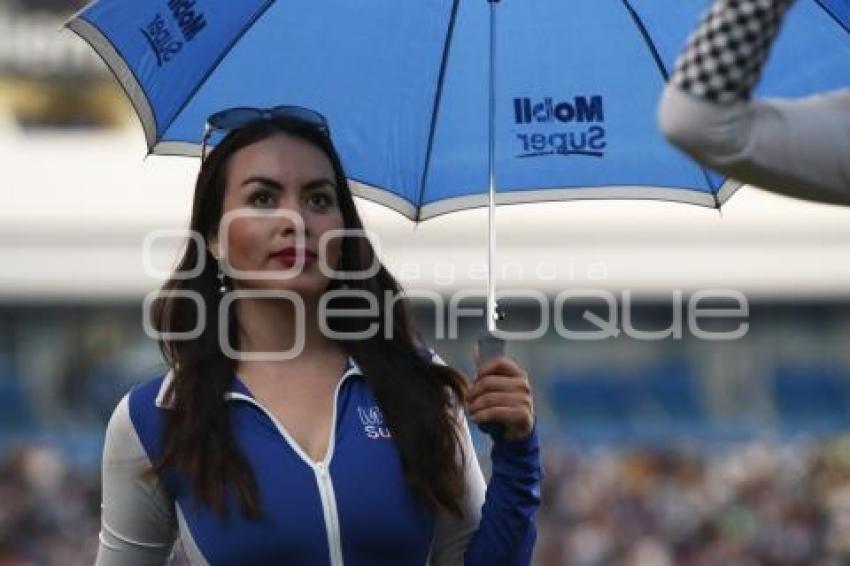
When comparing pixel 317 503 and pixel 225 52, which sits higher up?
pixel 225 52

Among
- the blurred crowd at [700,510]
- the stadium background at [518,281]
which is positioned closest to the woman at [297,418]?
the blurred crowd at [700,510]

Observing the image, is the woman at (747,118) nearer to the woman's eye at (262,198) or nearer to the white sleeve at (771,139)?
the white sleeve at (771,139)

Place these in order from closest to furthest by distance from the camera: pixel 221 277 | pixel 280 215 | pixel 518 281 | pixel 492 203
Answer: pixel 280 215
pixel 221 277
pixel 492 203
pixel 518 281

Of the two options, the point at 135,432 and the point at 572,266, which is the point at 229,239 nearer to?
the point at 135,432

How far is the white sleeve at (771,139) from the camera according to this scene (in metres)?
2.64

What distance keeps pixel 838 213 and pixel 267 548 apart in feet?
77.1

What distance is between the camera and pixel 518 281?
2603cm

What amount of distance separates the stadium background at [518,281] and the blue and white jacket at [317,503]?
13.6 m

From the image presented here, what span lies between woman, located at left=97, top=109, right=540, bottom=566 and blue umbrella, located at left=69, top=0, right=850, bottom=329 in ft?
1.68

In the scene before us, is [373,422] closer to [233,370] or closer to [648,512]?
[233,370]

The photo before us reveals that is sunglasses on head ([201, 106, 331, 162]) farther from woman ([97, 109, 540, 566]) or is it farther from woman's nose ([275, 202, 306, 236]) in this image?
woman's nose ([275, 202, 306, 236])

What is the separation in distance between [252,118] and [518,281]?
2207 cm

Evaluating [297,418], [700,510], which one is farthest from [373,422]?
[700,510]

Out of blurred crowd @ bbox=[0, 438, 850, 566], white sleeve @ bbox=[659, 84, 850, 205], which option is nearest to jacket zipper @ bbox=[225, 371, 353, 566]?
white sleeve @ bbox=[659, 84, 850, 205]
